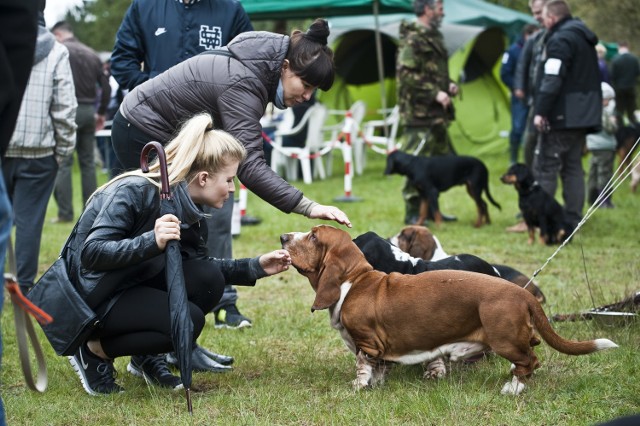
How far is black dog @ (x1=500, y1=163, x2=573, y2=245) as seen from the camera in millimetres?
9117

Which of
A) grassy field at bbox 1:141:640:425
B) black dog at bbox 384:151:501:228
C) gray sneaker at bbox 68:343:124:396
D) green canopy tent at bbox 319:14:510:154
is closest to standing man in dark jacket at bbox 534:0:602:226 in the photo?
black dog at bbox 384:151:501:228

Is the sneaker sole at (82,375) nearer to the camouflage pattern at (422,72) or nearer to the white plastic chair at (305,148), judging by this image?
the camouflage pattern at (422,72)

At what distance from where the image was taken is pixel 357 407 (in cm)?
384

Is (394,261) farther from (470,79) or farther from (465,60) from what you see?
(470,79)

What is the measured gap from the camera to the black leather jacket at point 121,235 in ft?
12.3

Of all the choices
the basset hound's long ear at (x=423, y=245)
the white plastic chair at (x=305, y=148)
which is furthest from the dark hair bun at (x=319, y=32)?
the white plastic chair at (x=305, y=148)

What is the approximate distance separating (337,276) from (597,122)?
5717mm

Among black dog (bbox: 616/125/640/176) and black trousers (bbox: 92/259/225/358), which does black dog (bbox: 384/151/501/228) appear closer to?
black dog (bbox: 616/125/640/176)

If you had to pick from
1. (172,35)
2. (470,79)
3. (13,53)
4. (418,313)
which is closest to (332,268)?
(418,313)

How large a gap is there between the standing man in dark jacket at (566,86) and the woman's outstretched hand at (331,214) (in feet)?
17.8

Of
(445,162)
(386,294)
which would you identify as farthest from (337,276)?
(445,162)

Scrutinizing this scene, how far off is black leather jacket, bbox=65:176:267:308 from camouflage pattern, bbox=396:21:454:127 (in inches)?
268

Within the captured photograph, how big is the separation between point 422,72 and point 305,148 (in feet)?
17.7

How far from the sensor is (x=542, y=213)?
916 centimetres
